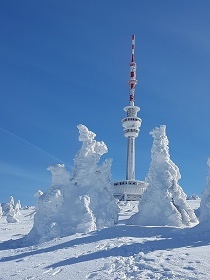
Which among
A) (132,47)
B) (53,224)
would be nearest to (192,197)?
(132,47)

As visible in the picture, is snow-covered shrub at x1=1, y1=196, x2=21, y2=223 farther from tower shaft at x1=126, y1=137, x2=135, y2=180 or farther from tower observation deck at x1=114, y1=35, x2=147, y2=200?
tower shaft at x1=126, y1=137, x2=135, y2=180

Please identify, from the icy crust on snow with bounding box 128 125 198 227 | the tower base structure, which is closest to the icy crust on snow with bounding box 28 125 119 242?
the icy crust on snow with bounding box 128 125 198 227

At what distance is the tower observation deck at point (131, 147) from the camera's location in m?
105

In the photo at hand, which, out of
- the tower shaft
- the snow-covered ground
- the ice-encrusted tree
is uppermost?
the tower shaft

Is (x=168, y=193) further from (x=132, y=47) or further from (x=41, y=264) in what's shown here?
(x=132, y=47)

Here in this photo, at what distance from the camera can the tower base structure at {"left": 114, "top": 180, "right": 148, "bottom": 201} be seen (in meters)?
104

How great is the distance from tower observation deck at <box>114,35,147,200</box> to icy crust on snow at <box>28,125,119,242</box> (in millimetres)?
65916

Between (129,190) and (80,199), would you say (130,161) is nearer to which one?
(129,190)

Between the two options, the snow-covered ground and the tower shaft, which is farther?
the tower shaft

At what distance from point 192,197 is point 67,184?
83223 millimetres

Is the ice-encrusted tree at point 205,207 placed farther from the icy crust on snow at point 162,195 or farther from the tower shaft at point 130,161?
the tower shaft at point 130,161

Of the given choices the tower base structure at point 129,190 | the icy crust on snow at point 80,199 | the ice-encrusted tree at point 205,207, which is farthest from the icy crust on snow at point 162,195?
the tower base structure at point 129,190

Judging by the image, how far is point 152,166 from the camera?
3669cm

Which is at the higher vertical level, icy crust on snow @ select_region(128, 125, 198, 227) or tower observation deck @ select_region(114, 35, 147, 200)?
tower observation deck @ select_region(114, 35, 147, 200)
